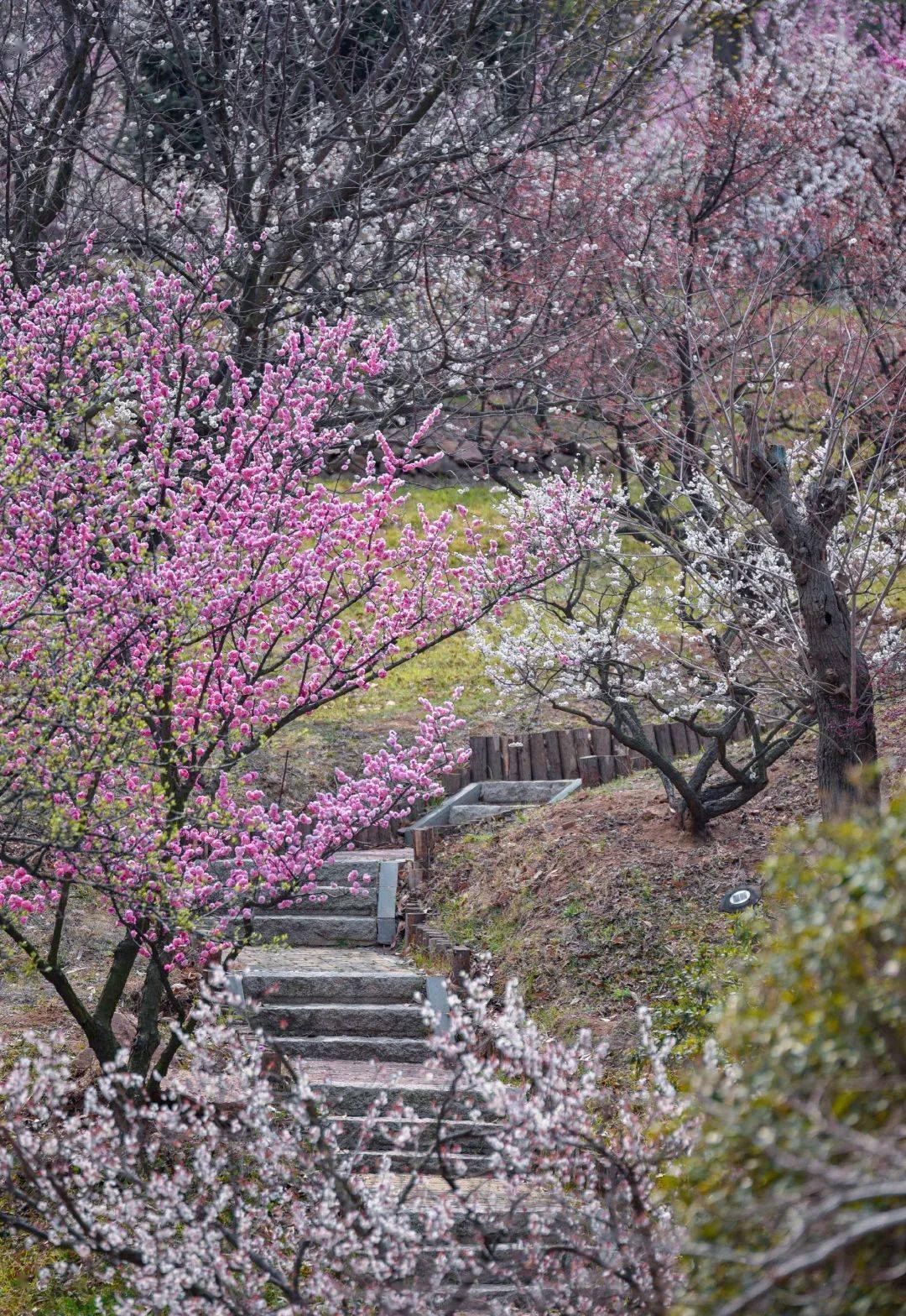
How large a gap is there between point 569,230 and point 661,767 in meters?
5.16

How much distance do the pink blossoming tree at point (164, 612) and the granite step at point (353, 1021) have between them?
0.97 metres

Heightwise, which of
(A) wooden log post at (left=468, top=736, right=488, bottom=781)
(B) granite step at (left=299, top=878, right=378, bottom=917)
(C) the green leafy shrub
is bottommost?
(B) granite step at (left=299, top=878, right=378, bottom=917)

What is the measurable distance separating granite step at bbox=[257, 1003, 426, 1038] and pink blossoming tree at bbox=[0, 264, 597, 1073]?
972 millimetres

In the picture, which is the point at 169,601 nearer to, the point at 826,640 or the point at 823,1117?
the point at 826,640

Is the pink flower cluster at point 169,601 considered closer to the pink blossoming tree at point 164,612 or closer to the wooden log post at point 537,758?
the pink blossoming tree at point 164,612

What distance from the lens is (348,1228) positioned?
4.48m

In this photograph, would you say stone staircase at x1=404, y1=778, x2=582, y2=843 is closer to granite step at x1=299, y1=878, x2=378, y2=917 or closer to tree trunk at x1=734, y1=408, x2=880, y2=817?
granite step at x1=299, y1=878, x2=378, y2=917

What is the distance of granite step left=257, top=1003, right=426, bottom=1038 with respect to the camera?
827 centimetres

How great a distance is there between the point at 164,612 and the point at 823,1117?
163 inches

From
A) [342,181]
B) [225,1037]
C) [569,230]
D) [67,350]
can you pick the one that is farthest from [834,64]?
[225,1037]

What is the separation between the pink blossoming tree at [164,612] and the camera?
5.58 metres

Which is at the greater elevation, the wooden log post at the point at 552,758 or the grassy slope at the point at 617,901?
the wooden log post at the point at 552,758

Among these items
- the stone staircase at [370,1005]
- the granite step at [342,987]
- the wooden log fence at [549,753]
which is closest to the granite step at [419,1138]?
the stone staircase at [370,1005]

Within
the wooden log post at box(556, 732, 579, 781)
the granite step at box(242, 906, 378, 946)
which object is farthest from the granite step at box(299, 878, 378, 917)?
the wooden log post at box(556, 732, 579, 781)
